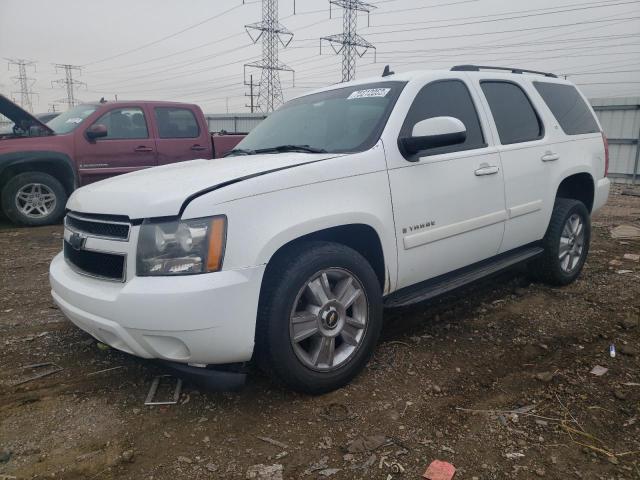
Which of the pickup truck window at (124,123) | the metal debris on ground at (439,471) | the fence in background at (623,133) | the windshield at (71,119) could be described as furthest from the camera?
the fence in background at (623,133)

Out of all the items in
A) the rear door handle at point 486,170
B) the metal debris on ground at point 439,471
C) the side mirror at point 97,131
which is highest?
the side mirror at point 97,131

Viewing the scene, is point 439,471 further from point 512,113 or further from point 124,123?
point 124,123

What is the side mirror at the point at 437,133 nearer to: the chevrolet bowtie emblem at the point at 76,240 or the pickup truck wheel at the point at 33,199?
the chevrolet bowtie emblem at the point at 76,240

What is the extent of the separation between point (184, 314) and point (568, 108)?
4.06m

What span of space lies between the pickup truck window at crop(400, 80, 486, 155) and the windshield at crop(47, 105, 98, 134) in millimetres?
6522

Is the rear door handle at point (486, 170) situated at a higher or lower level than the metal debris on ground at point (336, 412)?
→ higher

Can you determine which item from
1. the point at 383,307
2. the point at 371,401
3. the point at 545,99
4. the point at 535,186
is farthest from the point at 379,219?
the point at 545,99

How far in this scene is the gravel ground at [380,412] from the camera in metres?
2.21

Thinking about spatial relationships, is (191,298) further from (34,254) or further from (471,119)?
(34,254)

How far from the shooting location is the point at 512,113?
396 centimetres

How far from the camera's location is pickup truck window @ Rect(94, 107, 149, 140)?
8078 millimetres

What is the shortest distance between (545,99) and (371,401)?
320 cm

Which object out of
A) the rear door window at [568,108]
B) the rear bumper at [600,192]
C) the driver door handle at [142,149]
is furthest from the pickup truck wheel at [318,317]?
the driver door handle at [142,149]

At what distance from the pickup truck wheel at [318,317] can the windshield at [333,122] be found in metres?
0.77
